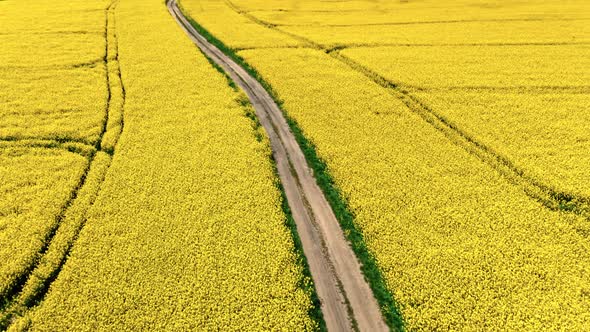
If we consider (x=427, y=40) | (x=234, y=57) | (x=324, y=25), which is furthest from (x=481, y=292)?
(x=324, y=25)

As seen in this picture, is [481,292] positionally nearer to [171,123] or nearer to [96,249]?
[96,249]

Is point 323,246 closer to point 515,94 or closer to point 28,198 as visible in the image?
point 28,198

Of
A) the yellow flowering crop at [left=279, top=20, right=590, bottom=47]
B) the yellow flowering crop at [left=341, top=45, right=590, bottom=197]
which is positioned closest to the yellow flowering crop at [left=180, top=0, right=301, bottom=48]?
the yellow flowering crop at [left=279, top=20, right=590, bottom=47]

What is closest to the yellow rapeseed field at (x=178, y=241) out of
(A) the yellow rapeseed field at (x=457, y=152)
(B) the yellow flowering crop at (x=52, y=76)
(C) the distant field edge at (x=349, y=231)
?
(C) the distant field edge at (x=349, y=231)

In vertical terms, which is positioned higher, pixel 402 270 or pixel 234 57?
pixel 234 57

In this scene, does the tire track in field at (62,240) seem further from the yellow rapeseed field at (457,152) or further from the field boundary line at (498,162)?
the field boundary line at (498,162)

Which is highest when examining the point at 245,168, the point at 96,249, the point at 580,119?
the point at 580,119
